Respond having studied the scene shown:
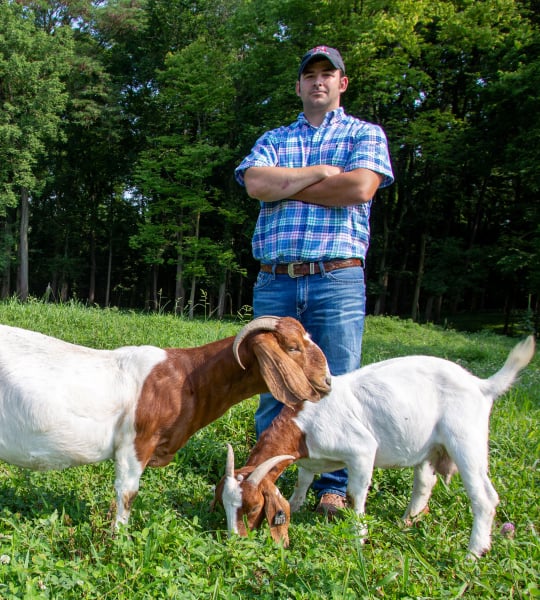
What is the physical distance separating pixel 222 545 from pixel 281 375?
906 mm

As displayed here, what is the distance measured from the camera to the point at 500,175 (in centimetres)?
2469

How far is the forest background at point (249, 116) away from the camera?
63.9ft

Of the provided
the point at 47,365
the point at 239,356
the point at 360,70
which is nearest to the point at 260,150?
the point at 239,356

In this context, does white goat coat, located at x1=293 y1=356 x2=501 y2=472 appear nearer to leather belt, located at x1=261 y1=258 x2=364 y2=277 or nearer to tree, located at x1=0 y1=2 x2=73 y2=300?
leather belt, located at x1=261 y1=258 x2=364 y2=277

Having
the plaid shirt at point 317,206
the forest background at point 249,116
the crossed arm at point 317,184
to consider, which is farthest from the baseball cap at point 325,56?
the forest background at point 249,116

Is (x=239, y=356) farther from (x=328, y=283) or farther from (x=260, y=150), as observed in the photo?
(x=260, y=150)

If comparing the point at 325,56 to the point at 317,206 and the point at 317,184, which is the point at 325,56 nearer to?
the point at 317,184

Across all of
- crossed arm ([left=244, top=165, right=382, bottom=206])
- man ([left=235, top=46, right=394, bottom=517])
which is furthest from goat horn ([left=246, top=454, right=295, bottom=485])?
crossed arm ([left=244, top=165, right=382, bottom=206])

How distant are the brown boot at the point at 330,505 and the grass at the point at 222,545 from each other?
0.09 meters

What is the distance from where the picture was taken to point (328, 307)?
3262 millimetres

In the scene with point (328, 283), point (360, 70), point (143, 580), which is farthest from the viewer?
point (360, 70)

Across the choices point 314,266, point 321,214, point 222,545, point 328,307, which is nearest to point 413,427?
point 328,307

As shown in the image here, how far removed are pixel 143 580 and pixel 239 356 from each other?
1.15 metres

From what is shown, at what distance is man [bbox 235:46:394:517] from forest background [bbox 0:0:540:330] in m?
12.7
